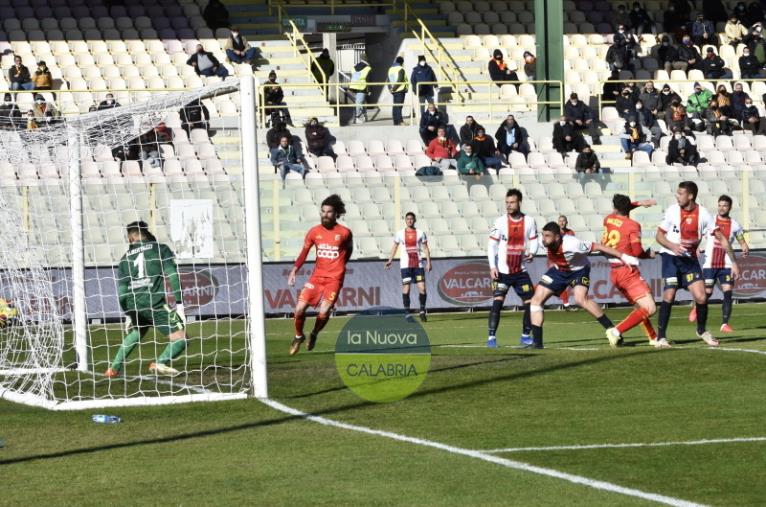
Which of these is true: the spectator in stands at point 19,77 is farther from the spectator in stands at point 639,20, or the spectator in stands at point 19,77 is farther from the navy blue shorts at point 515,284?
the spectator in stands at point 639,20

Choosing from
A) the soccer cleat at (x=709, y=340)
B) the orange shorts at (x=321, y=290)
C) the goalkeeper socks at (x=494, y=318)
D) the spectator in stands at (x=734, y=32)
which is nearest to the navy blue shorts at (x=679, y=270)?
the soccer cleat at (x=709, y=340)

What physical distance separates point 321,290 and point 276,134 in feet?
49.9

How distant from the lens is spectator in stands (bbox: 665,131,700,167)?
34844mm

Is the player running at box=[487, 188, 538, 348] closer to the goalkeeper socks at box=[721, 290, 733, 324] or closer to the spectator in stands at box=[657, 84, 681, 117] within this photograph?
the goalkeeper socks at box=[721, 290, 733, 324]

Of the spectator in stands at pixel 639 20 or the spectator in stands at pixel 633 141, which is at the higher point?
the spectator in stands at pixel 639 20

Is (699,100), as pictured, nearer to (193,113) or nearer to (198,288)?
(198,288)

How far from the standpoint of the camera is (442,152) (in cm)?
3356

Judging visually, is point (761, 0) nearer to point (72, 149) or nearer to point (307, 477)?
point (72, 149)

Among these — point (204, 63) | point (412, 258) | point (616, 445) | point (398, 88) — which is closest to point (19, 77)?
point (204, 63)

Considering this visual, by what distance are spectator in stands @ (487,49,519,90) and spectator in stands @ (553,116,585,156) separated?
3.70 metres

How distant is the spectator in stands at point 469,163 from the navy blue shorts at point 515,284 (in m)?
13.4

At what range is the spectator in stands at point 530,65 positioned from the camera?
3912cm

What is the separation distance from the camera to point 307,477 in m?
8.98

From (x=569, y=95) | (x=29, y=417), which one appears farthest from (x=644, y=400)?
(x=569, y=95)
